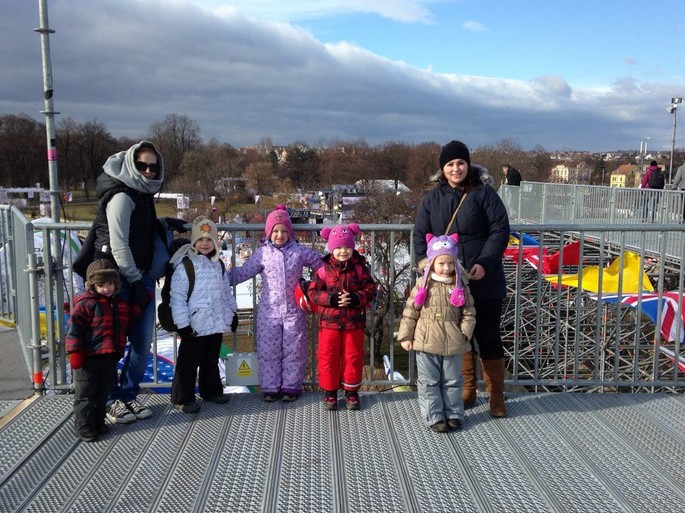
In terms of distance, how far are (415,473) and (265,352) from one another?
1.45 metres

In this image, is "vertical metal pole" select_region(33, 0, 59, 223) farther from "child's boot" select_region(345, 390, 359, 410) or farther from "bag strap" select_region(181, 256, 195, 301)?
"child's boot" select_region(345, 390, 359, 410)

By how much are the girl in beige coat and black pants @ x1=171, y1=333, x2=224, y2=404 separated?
133cm

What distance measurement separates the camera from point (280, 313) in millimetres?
4129

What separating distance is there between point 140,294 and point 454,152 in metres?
2.26

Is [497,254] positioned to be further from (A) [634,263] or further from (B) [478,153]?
(B) [478,153]

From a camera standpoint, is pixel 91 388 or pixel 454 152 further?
pixel 454 152

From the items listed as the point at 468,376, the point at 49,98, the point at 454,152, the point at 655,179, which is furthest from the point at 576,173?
the point at 454,152

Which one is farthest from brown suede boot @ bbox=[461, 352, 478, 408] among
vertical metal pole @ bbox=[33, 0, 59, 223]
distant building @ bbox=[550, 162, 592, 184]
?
distant building @ bbox=[550, 162, 592, 184]

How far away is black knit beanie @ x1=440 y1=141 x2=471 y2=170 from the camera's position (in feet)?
12.8

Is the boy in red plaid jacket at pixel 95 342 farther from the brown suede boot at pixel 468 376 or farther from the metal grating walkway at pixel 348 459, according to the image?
the brown suede boot at pixel 468 376

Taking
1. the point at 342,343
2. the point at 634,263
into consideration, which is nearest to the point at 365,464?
the point at 342,343

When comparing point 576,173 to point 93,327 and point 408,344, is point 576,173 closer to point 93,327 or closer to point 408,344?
point 408,344

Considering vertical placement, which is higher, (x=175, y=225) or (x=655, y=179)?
(x=655, y=179)

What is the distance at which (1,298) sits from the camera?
20.7ft
